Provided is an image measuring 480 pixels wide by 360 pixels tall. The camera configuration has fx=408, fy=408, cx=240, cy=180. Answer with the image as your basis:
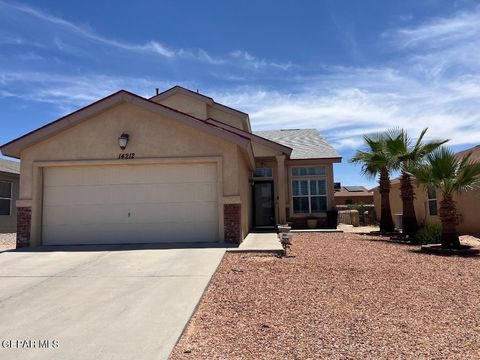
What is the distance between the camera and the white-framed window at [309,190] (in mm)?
19375

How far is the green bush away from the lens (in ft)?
44.8

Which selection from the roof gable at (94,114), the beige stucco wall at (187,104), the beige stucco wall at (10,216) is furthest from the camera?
the beige stucco wall at (10,216)

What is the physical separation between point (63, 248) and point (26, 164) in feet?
9.18

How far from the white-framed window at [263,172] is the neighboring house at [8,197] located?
13.3 metres

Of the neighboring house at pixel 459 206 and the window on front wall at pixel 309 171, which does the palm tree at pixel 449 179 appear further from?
the window on front wall at pixel 309 171

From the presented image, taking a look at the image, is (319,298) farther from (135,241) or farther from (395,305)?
(135,241)

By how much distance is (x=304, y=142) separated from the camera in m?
22.0

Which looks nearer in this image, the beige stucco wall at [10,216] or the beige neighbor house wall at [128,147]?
the beige neighbor house wall at [128,147]

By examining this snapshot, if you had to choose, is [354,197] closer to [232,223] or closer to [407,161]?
[407,161]

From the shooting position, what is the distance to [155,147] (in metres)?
11.6

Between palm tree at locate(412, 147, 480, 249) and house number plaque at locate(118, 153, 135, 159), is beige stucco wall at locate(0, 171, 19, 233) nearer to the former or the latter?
house number plaque at locate(118, 153, 135, 159)

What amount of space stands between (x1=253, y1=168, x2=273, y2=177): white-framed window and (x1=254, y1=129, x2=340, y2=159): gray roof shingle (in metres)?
1.25

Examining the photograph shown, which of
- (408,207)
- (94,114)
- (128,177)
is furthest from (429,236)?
(94,114)

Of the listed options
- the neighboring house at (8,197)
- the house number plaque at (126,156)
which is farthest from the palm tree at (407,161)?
the neighboring house at (8,197)
